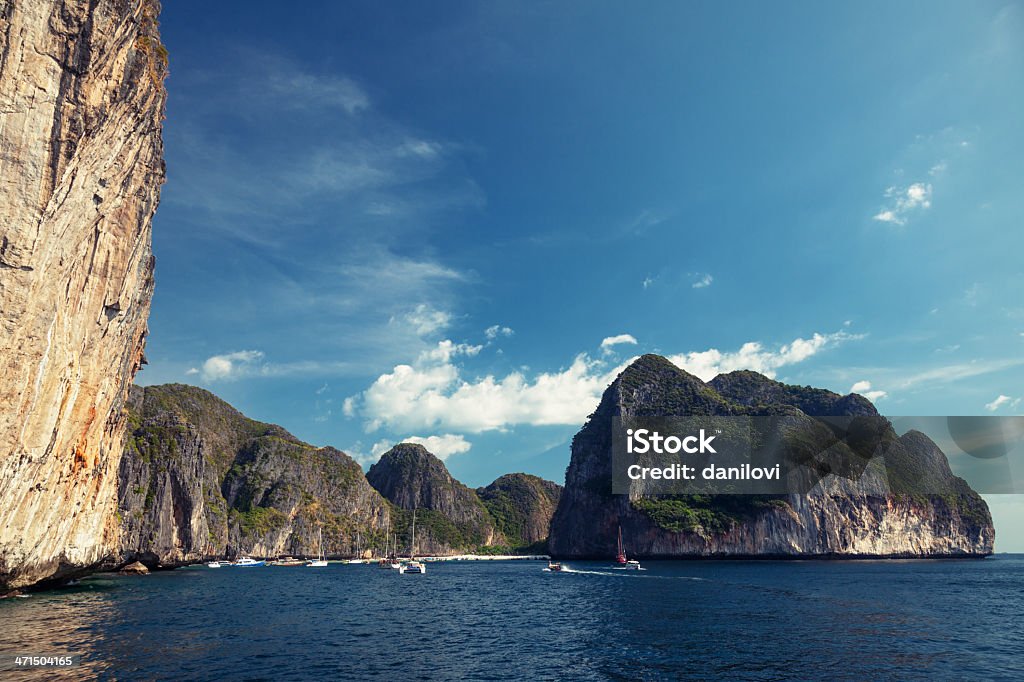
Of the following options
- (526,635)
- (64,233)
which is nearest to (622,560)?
(526,635)

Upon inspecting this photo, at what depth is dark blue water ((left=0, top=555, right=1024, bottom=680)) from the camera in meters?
31.3

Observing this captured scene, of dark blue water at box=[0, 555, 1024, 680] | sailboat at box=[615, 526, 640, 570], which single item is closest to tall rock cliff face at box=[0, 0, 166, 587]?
dark blue water at box=[0, 555, 1024, 680]

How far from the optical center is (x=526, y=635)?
42719 millimetres

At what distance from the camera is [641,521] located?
19162 centimetres

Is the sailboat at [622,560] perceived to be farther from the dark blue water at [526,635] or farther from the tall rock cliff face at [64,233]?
the tall rock cliff face at [64,233]

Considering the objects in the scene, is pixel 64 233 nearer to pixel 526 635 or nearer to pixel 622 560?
pixel 526 635

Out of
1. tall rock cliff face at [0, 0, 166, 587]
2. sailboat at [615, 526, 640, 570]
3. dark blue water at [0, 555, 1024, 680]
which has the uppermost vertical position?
tall rock cliff face at [0, 0, 166, 587]

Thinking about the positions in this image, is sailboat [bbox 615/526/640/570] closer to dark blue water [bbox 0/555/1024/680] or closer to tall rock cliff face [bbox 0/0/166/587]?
dark blue water [bbox 0/555/1024/680]

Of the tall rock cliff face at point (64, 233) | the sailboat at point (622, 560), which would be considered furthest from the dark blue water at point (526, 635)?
the sailboat at point (622, 560)

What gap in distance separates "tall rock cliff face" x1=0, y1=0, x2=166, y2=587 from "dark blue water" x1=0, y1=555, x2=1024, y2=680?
9.66m

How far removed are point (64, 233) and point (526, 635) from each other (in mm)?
42274

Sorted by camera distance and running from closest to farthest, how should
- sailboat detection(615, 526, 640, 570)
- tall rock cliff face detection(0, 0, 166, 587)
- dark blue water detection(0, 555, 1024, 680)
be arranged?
dark blue water detection(0, 555, 1024, 680) → tall rock cliff face detection(0, 0, 166, 587) → sailboat detection(615, 526, 640, 570)

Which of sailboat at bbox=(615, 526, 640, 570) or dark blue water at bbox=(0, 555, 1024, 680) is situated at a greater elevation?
dark blue water at bbox=(0, 555, 1024, 680)

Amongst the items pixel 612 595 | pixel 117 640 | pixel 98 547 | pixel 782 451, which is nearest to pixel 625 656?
pixel 117 640
